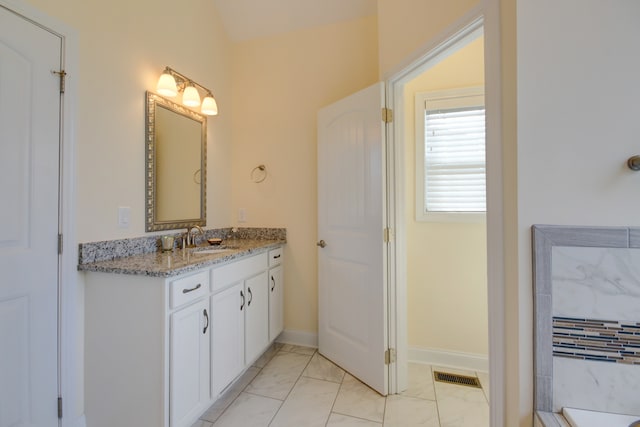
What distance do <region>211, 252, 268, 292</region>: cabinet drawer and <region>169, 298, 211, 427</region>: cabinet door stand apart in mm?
140

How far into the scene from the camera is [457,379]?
1.92 metres

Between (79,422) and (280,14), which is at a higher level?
(280,14)

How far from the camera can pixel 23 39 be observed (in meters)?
1.18

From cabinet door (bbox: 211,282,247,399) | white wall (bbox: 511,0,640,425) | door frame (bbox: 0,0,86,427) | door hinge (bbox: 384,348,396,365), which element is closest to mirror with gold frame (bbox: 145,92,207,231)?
door frame (bbox: 0,0,86,427)

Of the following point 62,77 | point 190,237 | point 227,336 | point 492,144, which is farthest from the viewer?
point 190,237

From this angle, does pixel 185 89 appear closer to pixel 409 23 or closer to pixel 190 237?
pixel 190 237

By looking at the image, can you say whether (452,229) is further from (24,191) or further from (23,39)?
(23,39)

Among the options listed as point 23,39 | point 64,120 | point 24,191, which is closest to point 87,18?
point 23,39

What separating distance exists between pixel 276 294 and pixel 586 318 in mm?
1978

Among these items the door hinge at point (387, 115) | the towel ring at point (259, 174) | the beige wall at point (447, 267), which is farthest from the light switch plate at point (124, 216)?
the beige wall at point (447, 267)

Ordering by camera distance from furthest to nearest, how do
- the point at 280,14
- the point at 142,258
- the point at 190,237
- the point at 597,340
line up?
the point at 280,14
the point at 190,237
the point at 142,258
the point at 597,340

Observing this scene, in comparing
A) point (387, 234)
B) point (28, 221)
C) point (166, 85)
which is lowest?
point (387, 234)

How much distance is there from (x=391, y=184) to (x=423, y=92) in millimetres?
918

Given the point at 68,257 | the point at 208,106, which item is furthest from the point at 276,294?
the point at 208,106
